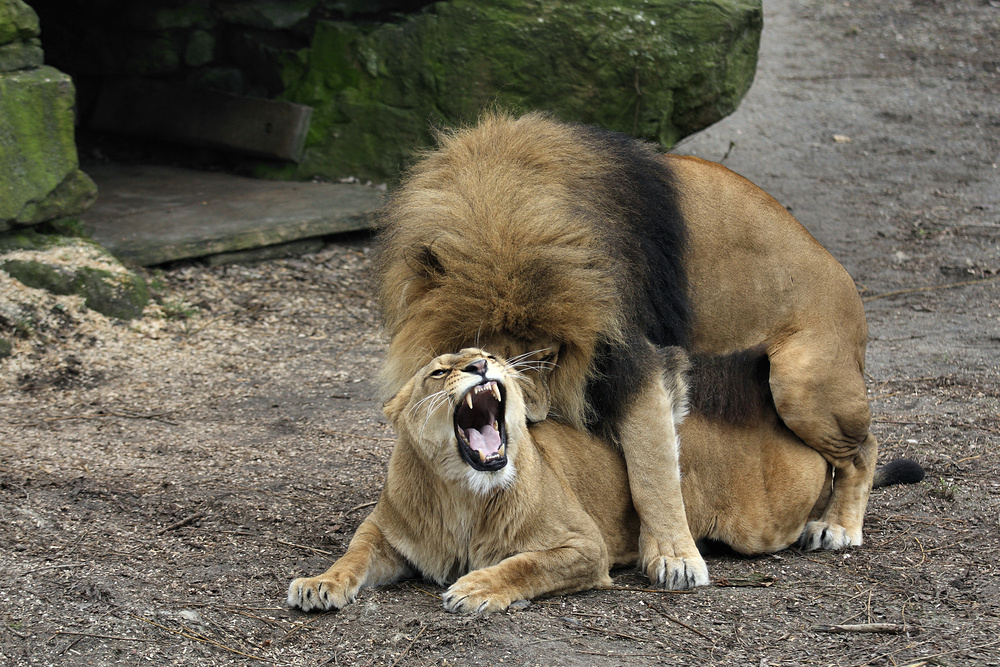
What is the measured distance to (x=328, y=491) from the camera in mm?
4625

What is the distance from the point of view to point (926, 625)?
3.34 meters

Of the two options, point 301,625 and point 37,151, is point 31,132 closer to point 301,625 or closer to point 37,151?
point 37,151

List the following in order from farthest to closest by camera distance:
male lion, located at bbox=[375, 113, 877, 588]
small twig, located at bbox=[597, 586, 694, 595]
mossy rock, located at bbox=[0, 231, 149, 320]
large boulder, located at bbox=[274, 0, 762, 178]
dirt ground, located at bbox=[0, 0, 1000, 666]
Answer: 1. large boulder, located at bbox=[274, 0, 762, 178]
2. mossy rock, located at bbox=[0, 231, 149, 320]
3. small twig, located at bbox=[597, 586, 694, 595]
4. male lion, located at bbox=[375, 113, 877, 588]
5. dirt ground, located at bbox=[0, 0, 1000, 666]

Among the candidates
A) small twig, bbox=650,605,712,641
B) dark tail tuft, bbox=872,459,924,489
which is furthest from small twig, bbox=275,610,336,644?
dark tail tuft, bbox=872,459,924,489

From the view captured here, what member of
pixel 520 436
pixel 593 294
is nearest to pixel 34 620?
pixel 520 436

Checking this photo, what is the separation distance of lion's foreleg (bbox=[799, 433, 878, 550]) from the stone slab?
12.4 feet

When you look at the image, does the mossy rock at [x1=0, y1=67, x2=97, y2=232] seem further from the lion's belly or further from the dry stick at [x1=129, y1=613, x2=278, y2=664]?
the lion's belly

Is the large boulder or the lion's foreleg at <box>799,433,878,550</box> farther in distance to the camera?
the large boulder

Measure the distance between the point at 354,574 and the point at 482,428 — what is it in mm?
661

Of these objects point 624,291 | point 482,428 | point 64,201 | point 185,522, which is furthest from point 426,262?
point 64,201

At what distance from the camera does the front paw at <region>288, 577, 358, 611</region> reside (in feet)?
11.1

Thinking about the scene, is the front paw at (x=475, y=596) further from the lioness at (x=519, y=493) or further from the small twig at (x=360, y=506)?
the small twig at (x=360, y=506)

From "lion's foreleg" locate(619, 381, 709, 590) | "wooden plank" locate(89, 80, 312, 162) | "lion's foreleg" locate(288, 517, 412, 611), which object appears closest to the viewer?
"lion's foreleg" locate(288, 517, 412, 611)

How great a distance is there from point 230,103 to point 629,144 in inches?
227
